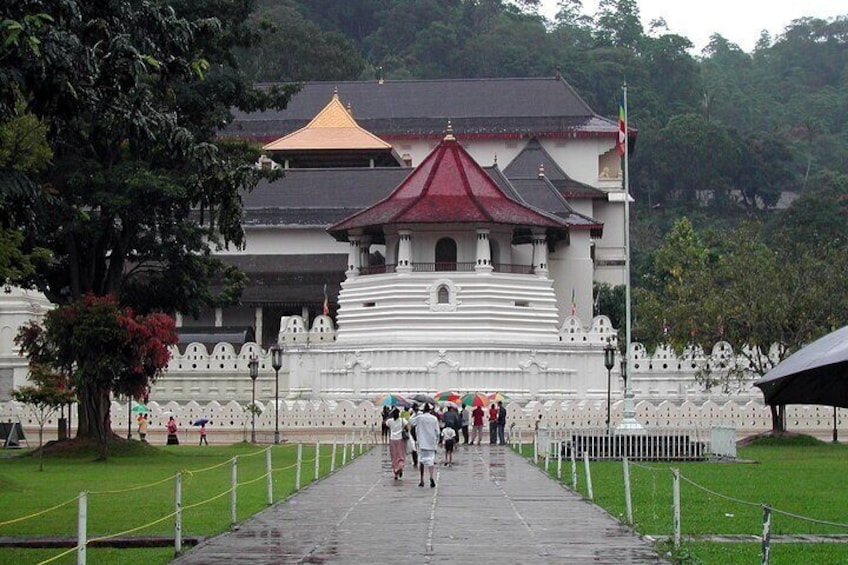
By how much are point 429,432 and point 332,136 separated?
58363mm

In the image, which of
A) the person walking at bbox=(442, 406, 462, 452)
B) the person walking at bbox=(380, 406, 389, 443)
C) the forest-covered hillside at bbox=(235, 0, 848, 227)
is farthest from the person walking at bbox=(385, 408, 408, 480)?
the forest-covered hillside at bbox=(235, 0, 848, 227)

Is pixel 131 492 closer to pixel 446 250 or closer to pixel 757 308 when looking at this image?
pixel 757 308

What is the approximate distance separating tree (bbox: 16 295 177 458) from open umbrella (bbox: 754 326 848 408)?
24.1 metres

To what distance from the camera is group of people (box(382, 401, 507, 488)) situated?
28.9 metres

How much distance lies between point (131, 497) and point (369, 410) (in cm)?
2609

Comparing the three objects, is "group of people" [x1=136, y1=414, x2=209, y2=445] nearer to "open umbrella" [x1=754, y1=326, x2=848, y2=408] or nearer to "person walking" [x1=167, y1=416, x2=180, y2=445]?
"person walking" [x1=167, y1=416, x2=180, y2=445]

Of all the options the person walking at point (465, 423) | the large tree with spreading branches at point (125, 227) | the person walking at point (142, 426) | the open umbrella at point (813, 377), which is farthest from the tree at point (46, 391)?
the open umbrella at point (813, 377)

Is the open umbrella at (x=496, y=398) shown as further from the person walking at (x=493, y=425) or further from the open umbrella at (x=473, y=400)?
the person walking at (x=493, y=425)

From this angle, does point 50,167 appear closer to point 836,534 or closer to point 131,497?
point 131,497

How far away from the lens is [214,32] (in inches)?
870

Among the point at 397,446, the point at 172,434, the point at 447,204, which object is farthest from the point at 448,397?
the point at 397,446

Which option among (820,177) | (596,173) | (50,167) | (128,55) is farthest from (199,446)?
(820,177)

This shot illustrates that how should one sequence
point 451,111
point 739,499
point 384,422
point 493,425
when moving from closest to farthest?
point 739,499 → point 384,422 → point 493,425 → point 451,111

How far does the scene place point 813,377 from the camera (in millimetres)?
15258
